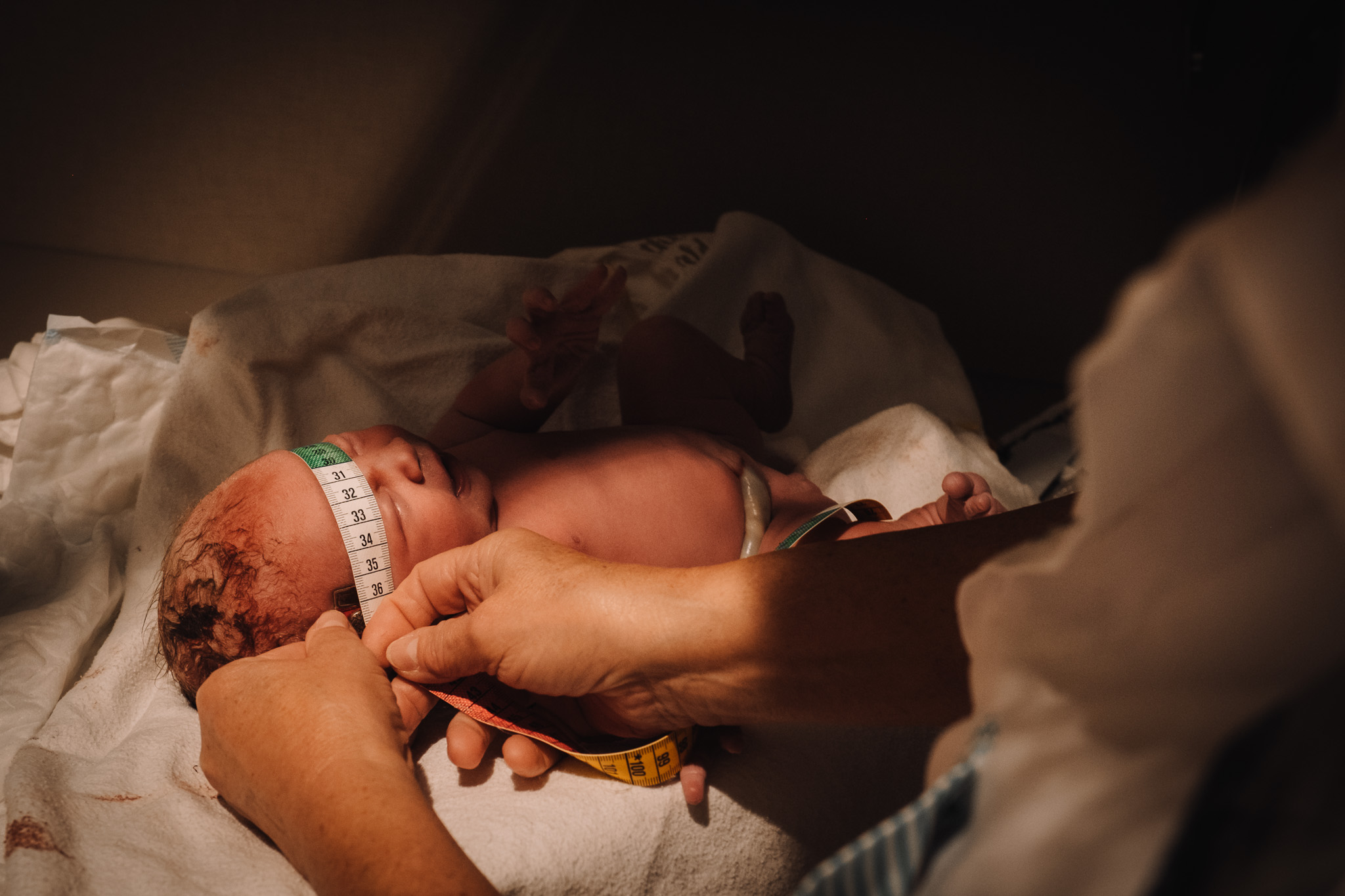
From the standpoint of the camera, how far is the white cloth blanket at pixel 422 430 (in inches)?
27.8

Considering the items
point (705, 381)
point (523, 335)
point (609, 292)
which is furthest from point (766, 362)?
point (523, 335)

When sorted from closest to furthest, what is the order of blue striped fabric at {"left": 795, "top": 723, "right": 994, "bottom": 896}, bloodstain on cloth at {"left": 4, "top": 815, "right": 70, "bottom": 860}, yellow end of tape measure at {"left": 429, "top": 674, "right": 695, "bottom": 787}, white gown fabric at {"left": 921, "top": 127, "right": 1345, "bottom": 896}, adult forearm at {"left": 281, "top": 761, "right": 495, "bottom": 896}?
white gown fabric at {"left": 921, "top": 127, "right": 1345, "bottom": 896} < blue striped fabric at {"left": 795, "top": 723, "right": 994, "bottom": 896} < adult forearm at {"left": 281, "top": 761, "right": 495, "bottom": 896} < bloodstain on cloth at {"left": 4, "top": 815, "right": 70, "bottom": 860} < yellow end of tape measure at {"left": 429, "top": 674, "right": 695, "bottom": 787}

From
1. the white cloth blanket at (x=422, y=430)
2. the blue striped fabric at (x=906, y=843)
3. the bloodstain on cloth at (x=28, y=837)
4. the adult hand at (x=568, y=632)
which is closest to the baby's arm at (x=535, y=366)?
the white cloth blanket at (x=422, y=430)

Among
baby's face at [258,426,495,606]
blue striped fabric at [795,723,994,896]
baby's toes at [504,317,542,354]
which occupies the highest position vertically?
baby's toes at [504,317,542,354]

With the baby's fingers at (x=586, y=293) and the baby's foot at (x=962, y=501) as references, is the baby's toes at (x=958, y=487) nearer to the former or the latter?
the baby's foot at (x=962, y=501)

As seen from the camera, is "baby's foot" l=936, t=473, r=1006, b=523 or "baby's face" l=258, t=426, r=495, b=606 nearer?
"baby's face" l=258, t=426, r=495, b=606

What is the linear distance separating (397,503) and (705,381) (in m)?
0.51

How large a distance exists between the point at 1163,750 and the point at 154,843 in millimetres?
808

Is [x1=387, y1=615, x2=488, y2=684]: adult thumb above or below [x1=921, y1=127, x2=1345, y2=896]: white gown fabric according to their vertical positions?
below

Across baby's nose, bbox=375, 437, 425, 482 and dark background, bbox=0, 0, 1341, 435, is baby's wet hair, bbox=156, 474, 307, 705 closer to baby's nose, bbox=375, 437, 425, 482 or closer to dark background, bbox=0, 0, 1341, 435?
baby's nose, bbox=375, 437, 425, 482

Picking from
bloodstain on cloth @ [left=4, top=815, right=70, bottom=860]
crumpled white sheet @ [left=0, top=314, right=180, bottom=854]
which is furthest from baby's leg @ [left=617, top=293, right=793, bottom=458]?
bloodstain on cloth @ [left=4, top=815, right=70, bottom=860]

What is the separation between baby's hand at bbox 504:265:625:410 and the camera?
1028 millimetres

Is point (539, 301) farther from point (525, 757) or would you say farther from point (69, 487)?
point (69, 487)

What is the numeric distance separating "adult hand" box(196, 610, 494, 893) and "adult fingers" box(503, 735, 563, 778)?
0.32 feet
